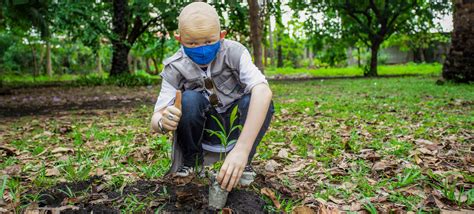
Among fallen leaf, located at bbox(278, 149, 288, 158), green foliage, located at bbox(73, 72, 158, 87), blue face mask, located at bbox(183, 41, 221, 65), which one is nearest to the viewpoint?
blue face mask, located at bbox(183, 41, 221, 65)

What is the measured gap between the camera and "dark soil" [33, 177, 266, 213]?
2045 millimetres

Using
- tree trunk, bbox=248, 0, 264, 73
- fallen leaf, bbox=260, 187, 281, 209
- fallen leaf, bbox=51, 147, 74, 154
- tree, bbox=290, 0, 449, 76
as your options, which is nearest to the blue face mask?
fallen leaf, bbox=260, 187, 281, 209

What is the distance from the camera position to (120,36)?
50.1 feet

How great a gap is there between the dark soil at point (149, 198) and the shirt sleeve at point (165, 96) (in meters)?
0.44

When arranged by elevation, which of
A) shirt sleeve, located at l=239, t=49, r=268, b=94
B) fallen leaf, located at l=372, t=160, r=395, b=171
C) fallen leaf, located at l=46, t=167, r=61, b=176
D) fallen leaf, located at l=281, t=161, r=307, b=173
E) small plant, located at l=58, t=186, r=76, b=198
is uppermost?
shirt sleeve, located at l=239, t=49, r=268, b=94

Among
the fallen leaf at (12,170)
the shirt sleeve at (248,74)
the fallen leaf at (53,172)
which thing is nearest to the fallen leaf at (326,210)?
the shirt sleeve at (248,74)

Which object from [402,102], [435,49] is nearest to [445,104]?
[402,102]

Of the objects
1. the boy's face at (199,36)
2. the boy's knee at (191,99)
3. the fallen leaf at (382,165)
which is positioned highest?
the boy's face at (199,36)

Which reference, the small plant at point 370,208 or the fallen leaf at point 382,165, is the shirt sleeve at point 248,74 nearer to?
the small plant at point 370,208

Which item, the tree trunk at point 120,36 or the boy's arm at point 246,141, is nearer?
the boy's arm at point 246,141

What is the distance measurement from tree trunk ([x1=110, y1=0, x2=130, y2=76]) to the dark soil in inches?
522

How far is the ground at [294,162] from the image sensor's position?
225cm

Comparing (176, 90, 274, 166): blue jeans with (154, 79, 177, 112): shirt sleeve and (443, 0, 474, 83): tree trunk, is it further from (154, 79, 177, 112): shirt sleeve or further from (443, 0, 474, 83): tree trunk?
(443, 0, 474, 83): tree trunk

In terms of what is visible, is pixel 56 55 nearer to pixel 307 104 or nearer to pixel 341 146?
pixel 307 104
